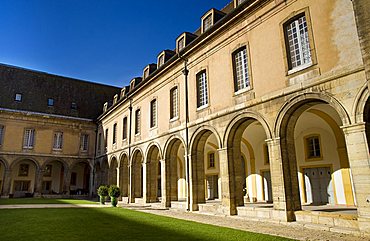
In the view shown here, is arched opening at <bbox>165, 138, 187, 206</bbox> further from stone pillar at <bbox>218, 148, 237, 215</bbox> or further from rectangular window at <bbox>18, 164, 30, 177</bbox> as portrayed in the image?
rectangular window at <bbox>18, 164, 30, 177</bbox>

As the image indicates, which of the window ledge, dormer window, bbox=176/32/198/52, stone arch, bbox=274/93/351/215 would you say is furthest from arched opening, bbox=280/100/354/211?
dormer window, bbox=176/32/198/52

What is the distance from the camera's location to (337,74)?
7379 mm

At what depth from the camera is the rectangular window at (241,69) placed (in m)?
10.7

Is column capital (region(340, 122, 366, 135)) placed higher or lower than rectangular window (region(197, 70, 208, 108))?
lower

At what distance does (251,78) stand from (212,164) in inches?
374

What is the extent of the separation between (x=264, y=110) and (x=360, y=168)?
3486 millimetres

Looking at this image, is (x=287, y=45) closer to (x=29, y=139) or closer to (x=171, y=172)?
(x=171, y=172)

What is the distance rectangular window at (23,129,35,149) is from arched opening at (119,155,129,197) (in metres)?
10.00

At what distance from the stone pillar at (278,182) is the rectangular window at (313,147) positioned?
491 centimetres

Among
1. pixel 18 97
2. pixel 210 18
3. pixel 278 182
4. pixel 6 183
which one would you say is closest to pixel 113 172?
pixel 6 183

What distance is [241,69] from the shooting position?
10930 mm

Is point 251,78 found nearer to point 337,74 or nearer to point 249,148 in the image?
point 337,74

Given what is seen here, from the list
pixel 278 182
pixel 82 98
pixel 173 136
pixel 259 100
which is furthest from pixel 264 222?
pixel 82 98

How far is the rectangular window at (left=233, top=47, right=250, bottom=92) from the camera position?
10.7 m
